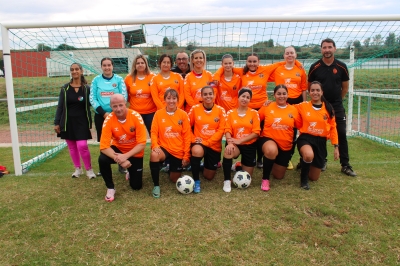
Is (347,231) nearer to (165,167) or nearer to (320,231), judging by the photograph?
(320,231)

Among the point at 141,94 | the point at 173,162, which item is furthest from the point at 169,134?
the point at 141,94

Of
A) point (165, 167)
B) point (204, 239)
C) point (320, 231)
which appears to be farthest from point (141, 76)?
point (320, 231)

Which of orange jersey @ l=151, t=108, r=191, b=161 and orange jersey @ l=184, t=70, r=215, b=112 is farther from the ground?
orange jersey @ l=184, t=70, r=215, b=112

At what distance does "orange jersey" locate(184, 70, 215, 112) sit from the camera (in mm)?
4883

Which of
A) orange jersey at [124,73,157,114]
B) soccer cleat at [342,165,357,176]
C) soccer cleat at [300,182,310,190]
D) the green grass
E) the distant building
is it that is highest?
the distant building

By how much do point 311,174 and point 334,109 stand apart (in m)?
1.13

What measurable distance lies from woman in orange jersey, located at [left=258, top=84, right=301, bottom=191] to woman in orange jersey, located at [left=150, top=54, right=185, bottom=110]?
139 cm

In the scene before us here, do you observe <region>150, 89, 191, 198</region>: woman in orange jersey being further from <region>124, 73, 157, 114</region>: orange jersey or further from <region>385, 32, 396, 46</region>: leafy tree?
<region>385, 32, 396, 46</region>: leafy tree

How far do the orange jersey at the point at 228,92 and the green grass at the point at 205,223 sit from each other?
1.21 meters

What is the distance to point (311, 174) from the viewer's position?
4.72m

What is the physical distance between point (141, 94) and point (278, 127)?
86.6 inches

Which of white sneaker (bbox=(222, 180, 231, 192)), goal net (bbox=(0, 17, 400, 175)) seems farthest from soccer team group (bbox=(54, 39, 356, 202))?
goal net (bbox=(0, 17, 400, 175))

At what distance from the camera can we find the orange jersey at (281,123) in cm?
455

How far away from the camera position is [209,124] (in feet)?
14.9
